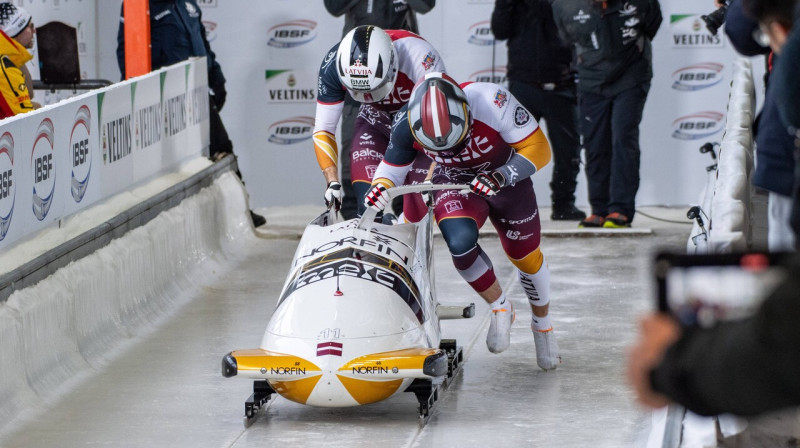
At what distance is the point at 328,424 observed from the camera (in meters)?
4.41

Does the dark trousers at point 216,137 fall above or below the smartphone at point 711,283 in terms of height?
below

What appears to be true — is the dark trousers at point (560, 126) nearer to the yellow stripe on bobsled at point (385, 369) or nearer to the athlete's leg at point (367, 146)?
the athlete's leg at point (367, 146)

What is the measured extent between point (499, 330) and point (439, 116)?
0.92m

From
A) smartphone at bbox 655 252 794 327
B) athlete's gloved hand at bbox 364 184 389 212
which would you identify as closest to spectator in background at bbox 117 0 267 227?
athlete's gloved hand at bbox 364 184 389 212

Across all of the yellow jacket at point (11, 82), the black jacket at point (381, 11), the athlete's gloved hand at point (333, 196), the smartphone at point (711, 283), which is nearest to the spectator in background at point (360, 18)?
the black jacket at point (381, 11)

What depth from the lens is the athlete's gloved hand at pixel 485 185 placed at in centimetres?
470

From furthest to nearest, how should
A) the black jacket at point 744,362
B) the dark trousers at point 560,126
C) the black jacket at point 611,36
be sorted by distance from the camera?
the dark trousers at point 560,126 → the black jacket at point 611,36 → the black jacket at point 744,362

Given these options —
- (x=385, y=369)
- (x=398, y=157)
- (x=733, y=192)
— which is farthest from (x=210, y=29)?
(x=733, y=192)

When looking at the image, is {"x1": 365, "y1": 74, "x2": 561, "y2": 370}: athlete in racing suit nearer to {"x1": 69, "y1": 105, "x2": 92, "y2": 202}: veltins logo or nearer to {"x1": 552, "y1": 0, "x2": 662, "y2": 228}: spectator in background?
{"x1": 69, "y1": 105, "x2": 92, "y2": 202}: veltins logo

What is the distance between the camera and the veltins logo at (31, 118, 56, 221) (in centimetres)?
514

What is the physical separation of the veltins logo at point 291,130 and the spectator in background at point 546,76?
5.39ft

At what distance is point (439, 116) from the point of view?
456cm

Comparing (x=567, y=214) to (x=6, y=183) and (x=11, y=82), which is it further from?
(x=6, y=183)

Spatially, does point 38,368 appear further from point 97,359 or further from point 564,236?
point 564,236
